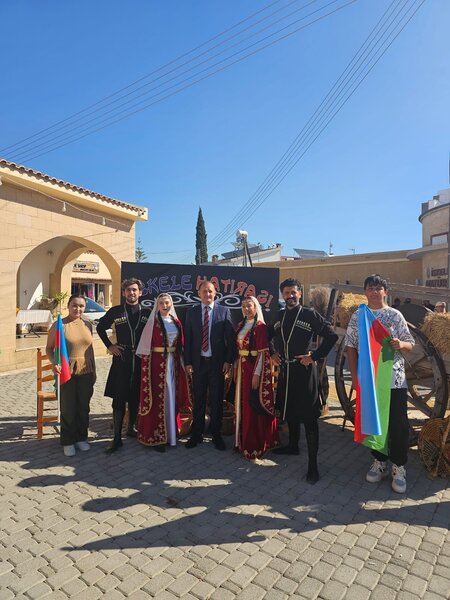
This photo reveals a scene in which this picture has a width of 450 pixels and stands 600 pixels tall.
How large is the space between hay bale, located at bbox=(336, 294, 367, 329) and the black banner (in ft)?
2.92

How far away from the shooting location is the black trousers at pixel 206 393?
4367mm

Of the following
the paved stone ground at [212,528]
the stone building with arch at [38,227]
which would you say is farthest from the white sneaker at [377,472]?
the stone building with arch at [38,227]

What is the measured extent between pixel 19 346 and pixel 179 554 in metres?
9.14

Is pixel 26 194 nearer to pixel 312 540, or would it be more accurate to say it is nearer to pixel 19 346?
pixel 19 346

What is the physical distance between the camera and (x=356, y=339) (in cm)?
375

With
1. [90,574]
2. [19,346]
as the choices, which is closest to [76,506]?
[90,574]

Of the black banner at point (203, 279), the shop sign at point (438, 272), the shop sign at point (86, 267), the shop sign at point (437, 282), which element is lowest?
the black banner at point (203, 279)

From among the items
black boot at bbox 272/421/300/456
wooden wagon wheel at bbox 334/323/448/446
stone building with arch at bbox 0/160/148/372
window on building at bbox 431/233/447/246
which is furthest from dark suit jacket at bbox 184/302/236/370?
window on building at bbox 431/233/447/246

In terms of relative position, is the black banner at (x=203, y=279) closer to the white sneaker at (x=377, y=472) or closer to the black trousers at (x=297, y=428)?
the black trousers at (x=297, y=428)

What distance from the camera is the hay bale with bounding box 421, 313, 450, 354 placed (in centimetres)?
384

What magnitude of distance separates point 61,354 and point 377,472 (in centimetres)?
328

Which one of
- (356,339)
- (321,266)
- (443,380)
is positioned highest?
(321,266)

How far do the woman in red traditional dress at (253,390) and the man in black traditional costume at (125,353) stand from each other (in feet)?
3.80

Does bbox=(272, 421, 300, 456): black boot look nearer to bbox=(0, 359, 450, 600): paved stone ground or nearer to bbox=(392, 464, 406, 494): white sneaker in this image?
bbox=(0, 359, 450, 600): paved stone ground
